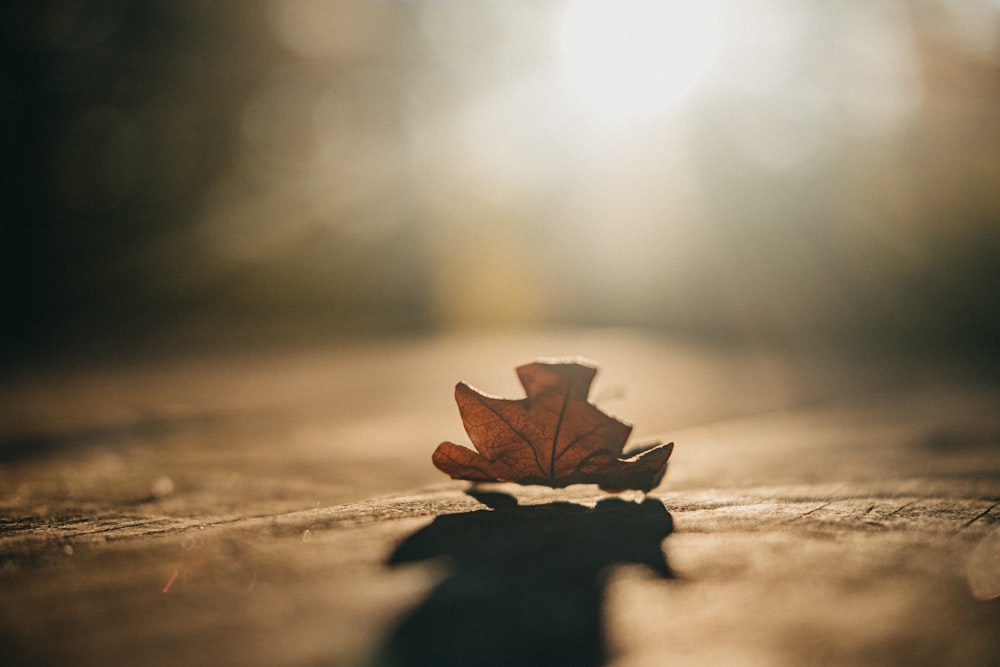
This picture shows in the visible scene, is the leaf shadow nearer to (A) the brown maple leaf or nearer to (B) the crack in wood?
(A) the brown maple leaf

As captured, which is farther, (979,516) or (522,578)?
(979,516)

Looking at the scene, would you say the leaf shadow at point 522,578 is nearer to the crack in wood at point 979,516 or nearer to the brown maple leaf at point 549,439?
the brown maple leaf at point 549,439

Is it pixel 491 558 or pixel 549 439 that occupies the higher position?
pixel 549 439

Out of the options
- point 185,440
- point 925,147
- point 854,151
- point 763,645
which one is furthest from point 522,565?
point 854,151

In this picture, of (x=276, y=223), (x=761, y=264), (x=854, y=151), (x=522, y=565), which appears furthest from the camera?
(x=276, y=223)

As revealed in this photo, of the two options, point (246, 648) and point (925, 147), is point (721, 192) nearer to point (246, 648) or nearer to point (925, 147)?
point (925, 147)

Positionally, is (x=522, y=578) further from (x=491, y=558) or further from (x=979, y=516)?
(x=979, y=516)

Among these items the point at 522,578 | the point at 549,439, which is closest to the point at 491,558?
the point at 522,578

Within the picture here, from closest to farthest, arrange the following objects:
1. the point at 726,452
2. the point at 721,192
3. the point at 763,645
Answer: the point at 763,645 < the point at 726,452 < the point at 721,192
